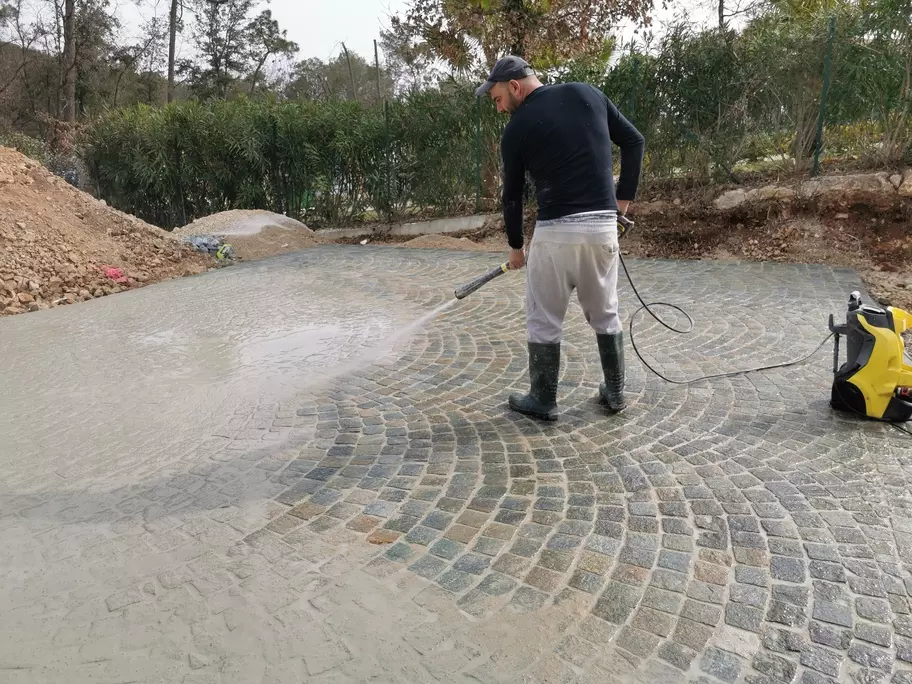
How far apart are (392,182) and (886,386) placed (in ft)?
31.4

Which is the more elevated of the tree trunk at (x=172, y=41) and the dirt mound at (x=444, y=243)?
the tree trunk at (x=172, y=41)

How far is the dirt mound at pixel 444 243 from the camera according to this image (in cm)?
1009

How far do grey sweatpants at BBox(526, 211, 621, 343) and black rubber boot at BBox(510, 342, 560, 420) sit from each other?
7 centimetres

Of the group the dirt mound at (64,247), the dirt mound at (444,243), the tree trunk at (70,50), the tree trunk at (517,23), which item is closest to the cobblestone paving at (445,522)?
the dirt mound at (64,247)

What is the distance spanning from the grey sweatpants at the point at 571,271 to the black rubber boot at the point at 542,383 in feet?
0.22

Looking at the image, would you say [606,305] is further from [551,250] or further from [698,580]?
[698,580]

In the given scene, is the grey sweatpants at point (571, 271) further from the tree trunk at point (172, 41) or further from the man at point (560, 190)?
the tree trunk at point (172, 41)

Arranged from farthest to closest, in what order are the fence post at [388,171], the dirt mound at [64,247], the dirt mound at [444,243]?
the fence post at [388,171]
the dirt mound at [444,243]
the dirt mound at [64,247]

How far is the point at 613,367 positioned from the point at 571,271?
67cm

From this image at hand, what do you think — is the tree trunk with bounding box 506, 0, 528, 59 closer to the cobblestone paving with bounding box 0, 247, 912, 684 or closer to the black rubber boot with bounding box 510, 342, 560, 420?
the cobblestone paving with bounding box 0, 247, 912, 684

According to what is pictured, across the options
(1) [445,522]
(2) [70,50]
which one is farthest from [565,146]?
(2) [70,50]

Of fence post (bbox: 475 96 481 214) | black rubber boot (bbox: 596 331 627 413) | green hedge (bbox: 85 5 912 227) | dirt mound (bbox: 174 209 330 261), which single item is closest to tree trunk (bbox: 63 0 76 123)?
green hedge (bbox: 85 5 912 227)

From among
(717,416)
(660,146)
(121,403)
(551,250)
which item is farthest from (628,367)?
(660,146)

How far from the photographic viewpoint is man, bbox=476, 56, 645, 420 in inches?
128
